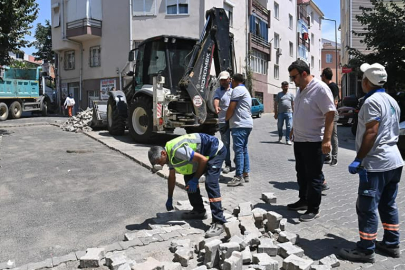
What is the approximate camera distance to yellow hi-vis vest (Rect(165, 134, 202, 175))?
4.12m

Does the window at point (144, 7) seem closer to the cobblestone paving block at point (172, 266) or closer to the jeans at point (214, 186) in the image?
the jeans at point (214, 186)

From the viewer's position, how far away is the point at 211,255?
140 inches

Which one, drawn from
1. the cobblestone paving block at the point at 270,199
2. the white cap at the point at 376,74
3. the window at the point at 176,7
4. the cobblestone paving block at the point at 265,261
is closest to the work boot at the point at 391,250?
the cobblestone paving block at the point at 265,261

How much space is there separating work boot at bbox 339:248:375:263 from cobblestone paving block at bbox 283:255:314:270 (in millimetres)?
522

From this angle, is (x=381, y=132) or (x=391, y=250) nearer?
(x=381, y=132)

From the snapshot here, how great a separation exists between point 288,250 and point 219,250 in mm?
710

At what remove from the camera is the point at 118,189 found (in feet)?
21.1

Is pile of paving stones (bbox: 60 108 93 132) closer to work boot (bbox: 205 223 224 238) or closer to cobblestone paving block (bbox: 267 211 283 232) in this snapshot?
work boot (bbox: 205 223 224 238)

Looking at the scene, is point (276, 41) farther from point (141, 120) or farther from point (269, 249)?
point (269, 249)

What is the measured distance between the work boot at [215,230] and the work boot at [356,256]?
50.5 inches

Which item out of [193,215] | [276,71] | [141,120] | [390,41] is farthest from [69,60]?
[193,215]

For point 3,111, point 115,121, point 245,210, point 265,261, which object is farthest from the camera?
point 3,111

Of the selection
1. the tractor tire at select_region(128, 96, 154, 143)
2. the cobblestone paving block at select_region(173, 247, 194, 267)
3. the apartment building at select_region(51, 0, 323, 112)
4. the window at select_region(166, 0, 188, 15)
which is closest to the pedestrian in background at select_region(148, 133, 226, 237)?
the cobblestone paving block at select_region(173, 247, 194, 267)

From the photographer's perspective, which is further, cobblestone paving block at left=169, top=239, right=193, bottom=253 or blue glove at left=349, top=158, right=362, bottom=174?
cobblestone paving block at left=169, top=239, right=193, bottom=253
